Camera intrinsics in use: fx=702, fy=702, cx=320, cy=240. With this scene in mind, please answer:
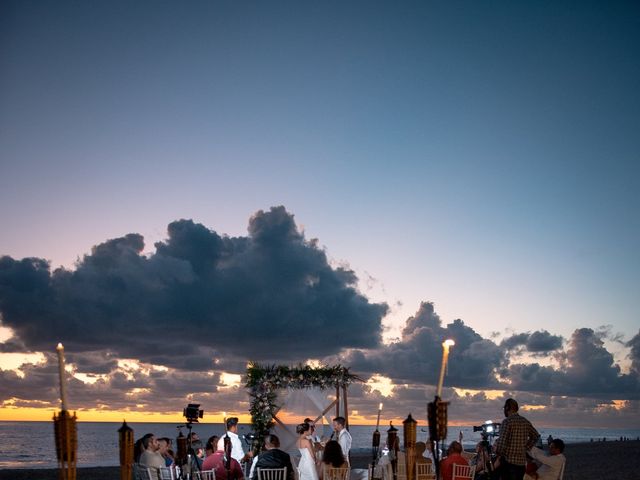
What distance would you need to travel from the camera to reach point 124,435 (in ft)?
20.7

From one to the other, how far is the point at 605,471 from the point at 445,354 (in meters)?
26.3

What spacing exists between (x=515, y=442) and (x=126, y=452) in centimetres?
571

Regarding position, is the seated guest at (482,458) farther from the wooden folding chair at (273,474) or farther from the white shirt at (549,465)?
the wooden folding chair at (273,474)

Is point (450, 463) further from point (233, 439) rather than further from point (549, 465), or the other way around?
point (233, 439)

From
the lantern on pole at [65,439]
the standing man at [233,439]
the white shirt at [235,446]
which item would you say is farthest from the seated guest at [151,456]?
the lantern on pole at [65,439]

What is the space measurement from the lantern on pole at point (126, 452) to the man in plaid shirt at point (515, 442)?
5.52 meters

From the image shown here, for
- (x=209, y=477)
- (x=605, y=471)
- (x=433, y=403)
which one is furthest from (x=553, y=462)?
(x=605, y=471)

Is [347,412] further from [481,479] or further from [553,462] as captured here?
[553,462]

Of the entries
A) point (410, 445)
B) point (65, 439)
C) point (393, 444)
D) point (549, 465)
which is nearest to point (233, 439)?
point (393, 444)

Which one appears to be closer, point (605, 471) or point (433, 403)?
point (433, 403)

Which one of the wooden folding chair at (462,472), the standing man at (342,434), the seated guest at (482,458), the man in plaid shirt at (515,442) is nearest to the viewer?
the man in plaid shirt at (515,442)

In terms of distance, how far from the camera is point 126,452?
6.22 m

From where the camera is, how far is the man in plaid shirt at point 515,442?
970 cm

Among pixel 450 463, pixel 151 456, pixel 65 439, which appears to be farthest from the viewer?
pixel 450 463
